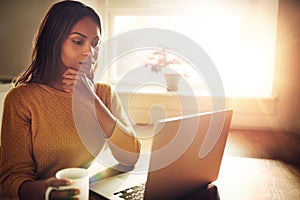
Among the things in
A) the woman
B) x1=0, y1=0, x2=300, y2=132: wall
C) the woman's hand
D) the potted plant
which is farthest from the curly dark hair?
the potted plant

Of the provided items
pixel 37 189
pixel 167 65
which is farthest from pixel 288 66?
pixel 37 189

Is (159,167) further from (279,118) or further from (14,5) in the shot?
(14,5)

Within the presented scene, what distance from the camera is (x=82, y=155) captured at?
3.34 feet

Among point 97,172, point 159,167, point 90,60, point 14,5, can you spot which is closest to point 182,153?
point 159,167

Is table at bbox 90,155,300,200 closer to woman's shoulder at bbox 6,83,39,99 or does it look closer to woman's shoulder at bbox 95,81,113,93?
woman's shoulder at bbox 6,83,39,99

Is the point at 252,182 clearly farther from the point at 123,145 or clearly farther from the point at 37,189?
the point at 37,189

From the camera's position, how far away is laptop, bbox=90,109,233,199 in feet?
2.12

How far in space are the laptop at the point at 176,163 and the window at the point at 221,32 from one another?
1518 millimetres

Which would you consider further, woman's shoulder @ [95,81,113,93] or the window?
the window

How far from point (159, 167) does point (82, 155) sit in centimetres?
44

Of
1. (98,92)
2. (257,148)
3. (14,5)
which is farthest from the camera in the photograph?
(14,5)

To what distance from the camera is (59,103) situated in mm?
973

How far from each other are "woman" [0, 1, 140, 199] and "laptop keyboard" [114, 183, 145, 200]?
23cm

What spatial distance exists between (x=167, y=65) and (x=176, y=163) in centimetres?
174
